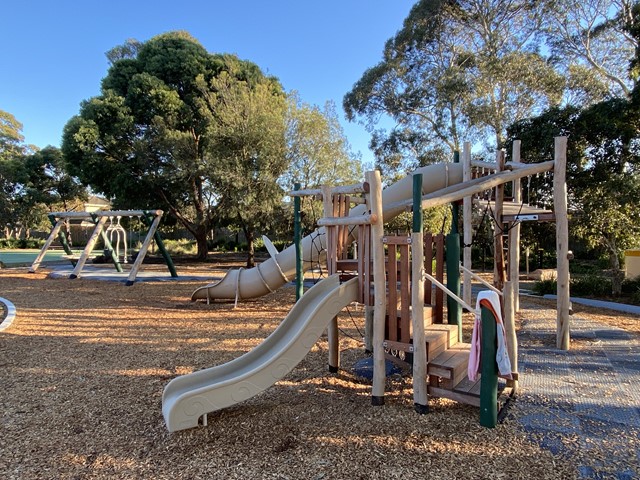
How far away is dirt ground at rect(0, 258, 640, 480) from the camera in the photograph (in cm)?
254

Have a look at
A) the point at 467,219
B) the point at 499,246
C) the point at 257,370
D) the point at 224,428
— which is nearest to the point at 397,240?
the point at 257,370

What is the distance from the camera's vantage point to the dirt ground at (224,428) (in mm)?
2539

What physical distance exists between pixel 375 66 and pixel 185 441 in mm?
20273

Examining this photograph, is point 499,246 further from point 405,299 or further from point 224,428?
point 224,428

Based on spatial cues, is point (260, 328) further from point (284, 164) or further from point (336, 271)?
point (284, 164)

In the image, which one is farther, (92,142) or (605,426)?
(92,142)

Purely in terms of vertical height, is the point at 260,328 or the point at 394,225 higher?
the point at 394,225

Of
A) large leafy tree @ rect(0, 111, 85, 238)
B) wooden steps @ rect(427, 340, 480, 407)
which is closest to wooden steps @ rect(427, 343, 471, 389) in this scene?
wooden steps @ rect(427, 340, 480, 407)

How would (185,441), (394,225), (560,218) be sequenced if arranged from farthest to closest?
(394,225)
(560,218)
(185,441)

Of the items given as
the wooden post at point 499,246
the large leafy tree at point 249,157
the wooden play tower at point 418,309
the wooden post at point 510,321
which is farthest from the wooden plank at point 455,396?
the large leafy tree at point 249,157

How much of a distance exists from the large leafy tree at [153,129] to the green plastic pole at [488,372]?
14784 mm

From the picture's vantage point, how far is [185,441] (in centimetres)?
292

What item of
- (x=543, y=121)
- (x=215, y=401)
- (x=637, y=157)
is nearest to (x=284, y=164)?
(x=543, y=121)

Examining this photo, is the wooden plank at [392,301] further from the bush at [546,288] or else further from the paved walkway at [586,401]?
the bush at [546,288]
